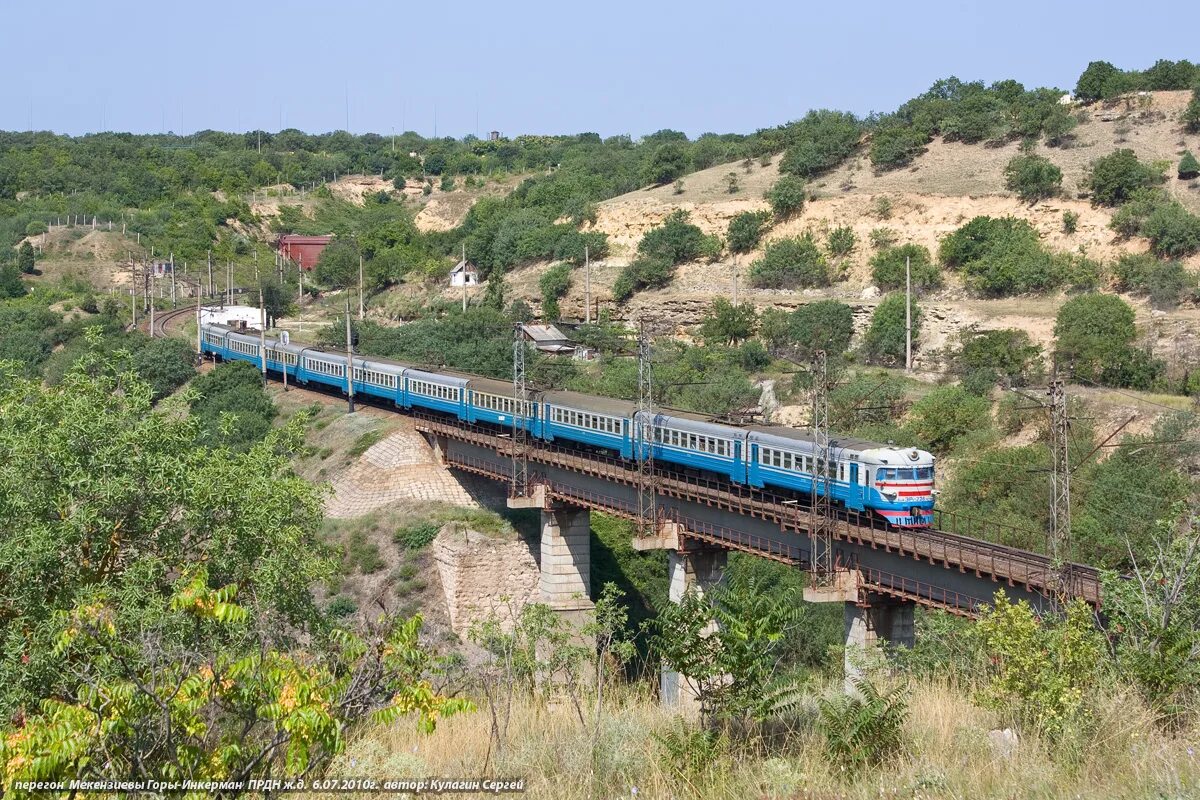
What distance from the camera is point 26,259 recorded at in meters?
111

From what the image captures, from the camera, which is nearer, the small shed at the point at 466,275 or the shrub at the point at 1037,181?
the shrub at the point at 1037,181

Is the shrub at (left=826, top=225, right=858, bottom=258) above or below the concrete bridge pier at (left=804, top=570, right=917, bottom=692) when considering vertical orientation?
above

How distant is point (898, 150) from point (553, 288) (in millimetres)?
26274

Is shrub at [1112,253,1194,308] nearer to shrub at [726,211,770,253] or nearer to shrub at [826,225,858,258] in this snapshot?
shrub at [826,225,858,258]

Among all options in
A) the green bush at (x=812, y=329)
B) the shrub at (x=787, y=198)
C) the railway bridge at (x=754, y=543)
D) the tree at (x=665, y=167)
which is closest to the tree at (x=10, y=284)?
the tree at (x=665, y=167)

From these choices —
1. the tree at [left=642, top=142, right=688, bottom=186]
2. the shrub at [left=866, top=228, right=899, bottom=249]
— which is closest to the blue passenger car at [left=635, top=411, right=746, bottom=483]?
the shrub at [left=866, top=228, right=899, bottom=249]

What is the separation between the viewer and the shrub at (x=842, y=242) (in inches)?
3130

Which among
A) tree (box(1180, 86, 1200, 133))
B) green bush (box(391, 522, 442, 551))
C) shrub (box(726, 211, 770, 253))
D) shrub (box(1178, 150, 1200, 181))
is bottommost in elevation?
green bush (box(391, 522, 442, 551))

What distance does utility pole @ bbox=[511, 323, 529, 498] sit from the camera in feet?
142

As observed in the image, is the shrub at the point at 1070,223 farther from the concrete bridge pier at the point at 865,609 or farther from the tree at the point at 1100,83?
the concrete bridge pier at the point at 865,609

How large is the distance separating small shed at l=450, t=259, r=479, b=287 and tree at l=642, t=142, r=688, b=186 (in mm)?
17503

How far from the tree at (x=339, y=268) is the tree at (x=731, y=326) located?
4501cm

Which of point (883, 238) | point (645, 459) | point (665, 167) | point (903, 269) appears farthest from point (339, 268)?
point (645, 459)

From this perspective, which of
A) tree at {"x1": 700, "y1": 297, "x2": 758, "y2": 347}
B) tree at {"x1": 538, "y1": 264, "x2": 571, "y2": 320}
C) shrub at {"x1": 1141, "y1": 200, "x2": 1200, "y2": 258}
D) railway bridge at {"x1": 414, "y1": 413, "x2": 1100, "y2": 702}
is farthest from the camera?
tree at {"x1": 538, "y1": 264, "x2": 571, "y2": 320}
